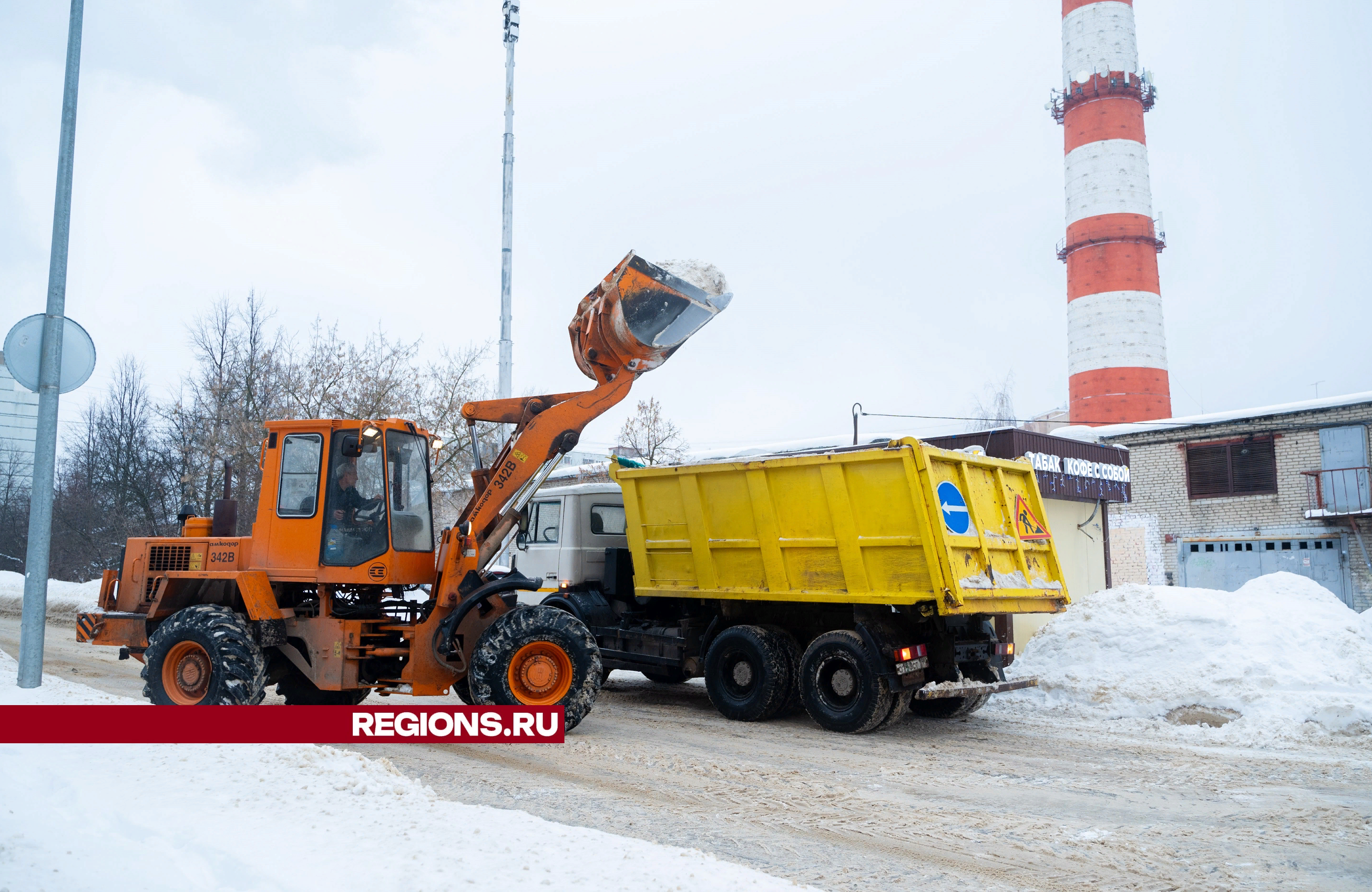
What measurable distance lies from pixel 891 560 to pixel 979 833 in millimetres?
3763

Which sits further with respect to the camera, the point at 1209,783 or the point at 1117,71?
the point at 1117,71

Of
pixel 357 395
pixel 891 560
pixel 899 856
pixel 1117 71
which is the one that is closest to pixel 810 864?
pixel 899 856

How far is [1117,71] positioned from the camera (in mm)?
34906

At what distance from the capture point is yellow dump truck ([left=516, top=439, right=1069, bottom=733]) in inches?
360

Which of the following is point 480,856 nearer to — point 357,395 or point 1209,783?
point 1209,783

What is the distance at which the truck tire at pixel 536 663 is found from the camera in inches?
318

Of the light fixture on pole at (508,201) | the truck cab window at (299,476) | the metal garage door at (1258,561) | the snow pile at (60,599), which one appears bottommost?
the snow pile at (60,599)

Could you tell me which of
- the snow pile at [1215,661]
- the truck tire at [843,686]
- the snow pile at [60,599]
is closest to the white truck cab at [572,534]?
the truck tire at [843,686]

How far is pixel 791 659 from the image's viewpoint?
33.2ft

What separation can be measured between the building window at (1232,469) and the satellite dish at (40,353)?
86.5 ft

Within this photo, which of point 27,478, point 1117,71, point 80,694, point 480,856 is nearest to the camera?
point 480,856

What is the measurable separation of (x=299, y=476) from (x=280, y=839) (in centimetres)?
482

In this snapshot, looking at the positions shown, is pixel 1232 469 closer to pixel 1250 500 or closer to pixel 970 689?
pixel 1250 500

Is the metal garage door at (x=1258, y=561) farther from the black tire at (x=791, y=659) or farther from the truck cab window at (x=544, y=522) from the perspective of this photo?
the truck cab window at (x=544, y=522)
